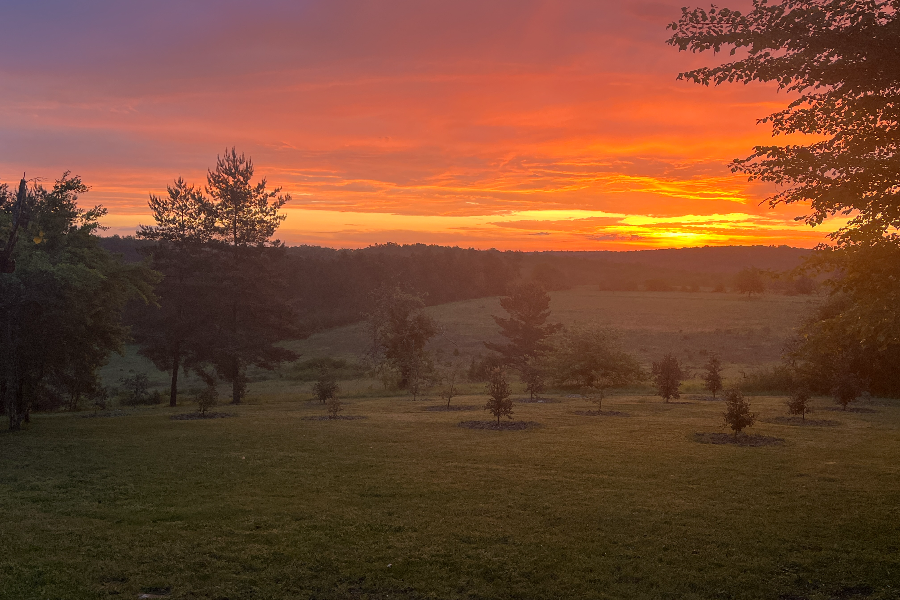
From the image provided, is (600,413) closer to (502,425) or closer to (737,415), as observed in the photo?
(502,425)

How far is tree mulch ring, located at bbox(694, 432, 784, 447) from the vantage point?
1546 cm

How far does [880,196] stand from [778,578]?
18.3 feet

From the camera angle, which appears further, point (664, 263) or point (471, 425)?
point (664, 263)

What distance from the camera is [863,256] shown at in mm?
9609

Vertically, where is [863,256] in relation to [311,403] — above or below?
above

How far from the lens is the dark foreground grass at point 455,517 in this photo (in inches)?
275

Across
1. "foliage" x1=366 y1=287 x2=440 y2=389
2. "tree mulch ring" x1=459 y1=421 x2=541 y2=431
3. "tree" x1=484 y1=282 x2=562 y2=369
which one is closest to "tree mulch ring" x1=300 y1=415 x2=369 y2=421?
"tree mulch ring" x1=459 y1=421 x2=541 y2=431

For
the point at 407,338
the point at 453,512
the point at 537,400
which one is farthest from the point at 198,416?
the point at 453,512

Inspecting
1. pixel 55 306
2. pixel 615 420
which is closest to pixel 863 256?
pixel 615 420

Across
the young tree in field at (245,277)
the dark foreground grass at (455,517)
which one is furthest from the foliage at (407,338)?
the dark foreground grass at (455,517)

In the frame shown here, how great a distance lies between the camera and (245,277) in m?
32.0

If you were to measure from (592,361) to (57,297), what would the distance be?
26.6 metres

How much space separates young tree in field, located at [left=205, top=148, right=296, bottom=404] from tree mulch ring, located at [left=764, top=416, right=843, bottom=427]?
2352cm

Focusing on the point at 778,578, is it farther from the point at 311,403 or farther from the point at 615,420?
the point at 311,403
